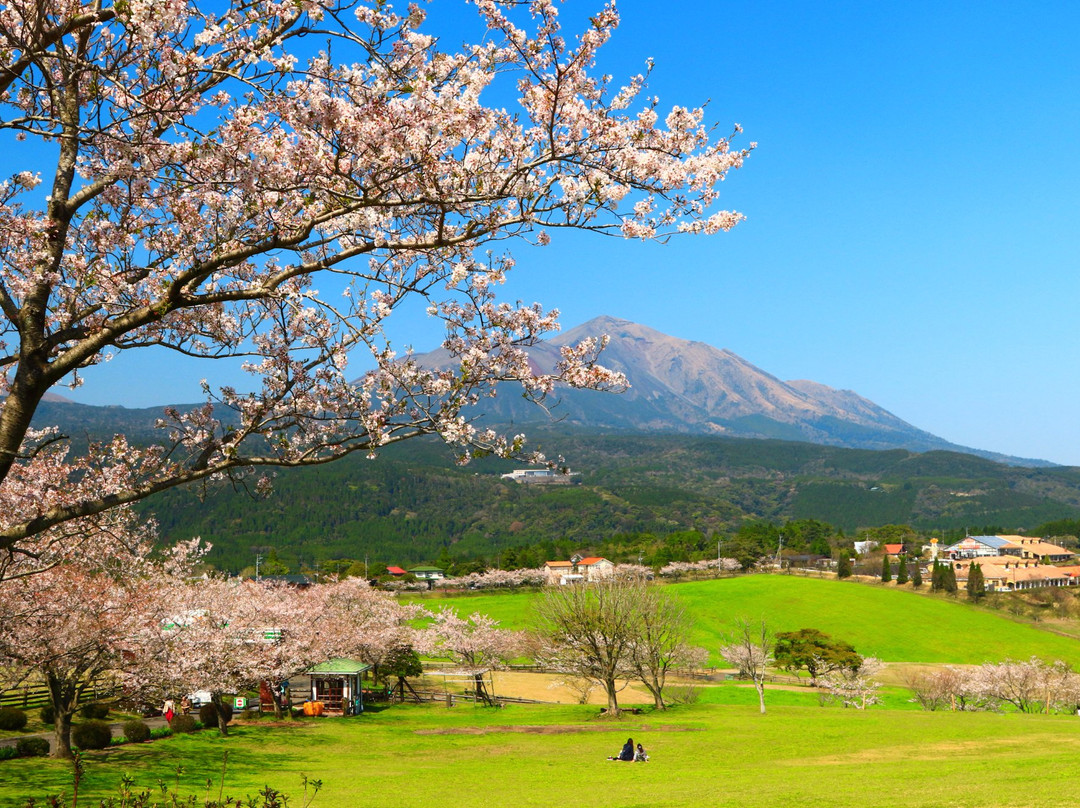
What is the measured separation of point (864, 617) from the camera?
301 ft

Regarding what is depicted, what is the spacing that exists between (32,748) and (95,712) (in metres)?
10.8

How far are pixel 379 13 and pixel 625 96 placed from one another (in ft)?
7.30

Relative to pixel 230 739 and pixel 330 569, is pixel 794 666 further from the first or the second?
pixel 330 569

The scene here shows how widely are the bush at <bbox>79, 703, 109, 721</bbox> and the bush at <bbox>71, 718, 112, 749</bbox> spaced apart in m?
6.88

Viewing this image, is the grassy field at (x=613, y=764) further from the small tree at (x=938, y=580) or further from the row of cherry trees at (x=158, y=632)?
the small tree at (x=938, y=580)

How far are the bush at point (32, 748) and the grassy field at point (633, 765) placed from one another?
108 centimetres

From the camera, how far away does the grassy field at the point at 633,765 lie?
19.6m

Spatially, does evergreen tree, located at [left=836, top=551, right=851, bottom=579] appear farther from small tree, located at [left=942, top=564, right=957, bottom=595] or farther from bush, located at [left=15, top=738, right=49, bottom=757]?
bush, located at [left=15, top=738, right=49, bottom=757]

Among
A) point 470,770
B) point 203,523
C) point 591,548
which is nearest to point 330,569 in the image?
point 591,548

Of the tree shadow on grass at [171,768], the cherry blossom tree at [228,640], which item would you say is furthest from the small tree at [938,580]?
the tree shadow on grass at [171,768]

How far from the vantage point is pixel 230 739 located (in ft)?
114

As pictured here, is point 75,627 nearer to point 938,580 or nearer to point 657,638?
point 657,638

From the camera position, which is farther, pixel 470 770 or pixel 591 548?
pixel 591 548

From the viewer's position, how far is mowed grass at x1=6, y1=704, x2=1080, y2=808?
1953 centimetres
